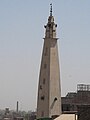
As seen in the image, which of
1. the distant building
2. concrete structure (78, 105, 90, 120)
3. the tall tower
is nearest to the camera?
concrete structure (78, 105, 90, 120)

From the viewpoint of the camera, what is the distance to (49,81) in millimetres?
55906

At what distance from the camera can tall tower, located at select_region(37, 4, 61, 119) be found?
55.9m

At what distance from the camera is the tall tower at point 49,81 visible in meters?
55.9

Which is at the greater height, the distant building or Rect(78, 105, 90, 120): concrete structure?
the distant building

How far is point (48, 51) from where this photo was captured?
5712 centimetres

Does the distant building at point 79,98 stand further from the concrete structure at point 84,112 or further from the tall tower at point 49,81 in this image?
the concrete structure at point 84,112

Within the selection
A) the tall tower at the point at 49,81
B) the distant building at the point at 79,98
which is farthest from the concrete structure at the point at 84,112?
the distant building at the point at 79,98

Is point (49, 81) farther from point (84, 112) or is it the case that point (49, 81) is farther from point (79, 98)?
point (79, 98)

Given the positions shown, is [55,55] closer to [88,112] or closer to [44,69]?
[44,69]

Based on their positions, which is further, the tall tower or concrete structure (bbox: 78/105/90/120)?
the tall tower

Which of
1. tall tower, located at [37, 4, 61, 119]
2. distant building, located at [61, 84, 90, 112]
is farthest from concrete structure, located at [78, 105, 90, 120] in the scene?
distant building, located at [61, 84, 90, 112]

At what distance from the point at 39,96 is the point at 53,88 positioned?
228cm

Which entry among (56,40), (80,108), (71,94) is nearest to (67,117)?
(80,108)

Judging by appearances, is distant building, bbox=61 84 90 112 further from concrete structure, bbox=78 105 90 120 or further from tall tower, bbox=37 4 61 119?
concrete structure, bbox=78 105 90 120
